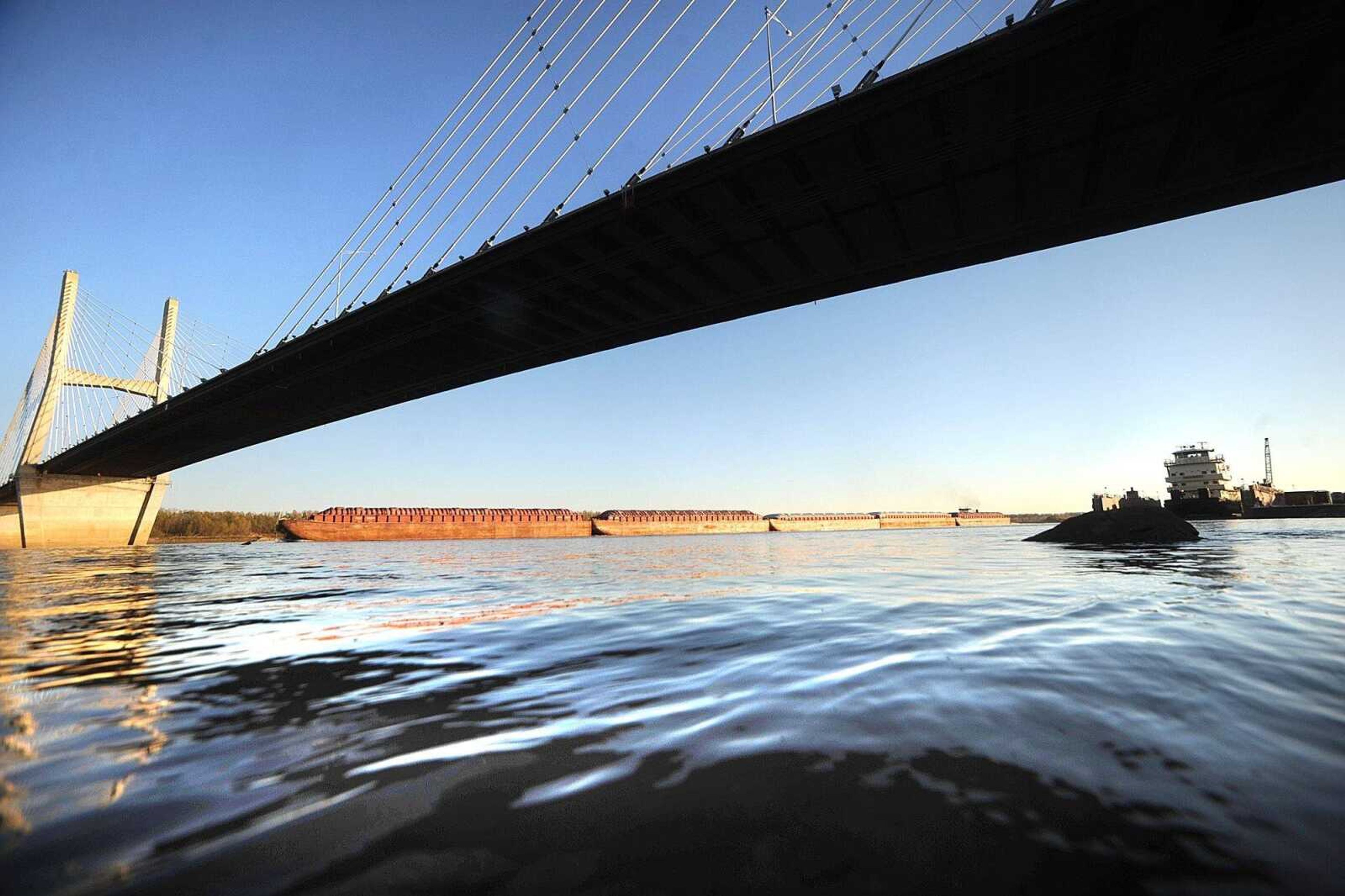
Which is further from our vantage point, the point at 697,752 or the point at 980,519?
the point at 980,519

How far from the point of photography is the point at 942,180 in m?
15.8

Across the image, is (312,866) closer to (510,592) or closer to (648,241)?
(510,592)

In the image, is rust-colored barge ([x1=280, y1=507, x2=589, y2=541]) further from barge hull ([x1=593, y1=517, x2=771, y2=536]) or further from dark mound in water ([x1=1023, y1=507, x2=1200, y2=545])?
dark mound in water ([x1=1023, y1=507, x2=1200, y2=545])

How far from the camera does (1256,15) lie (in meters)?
10.8

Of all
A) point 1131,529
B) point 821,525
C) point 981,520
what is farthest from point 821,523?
point 1131,529

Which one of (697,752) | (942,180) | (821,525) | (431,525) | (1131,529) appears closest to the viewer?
(697,752)

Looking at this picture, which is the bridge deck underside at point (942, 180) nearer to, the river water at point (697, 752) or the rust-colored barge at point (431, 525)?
the river water at point (697, 752)

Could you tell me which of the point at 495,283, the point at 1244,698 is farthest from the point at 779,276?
the point at 1244,698

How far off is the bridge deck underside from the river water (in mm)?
11093

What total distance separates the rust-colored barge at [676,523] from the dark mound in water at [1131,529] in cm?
6886

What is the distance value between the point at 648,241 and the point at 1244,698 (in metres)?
18.1

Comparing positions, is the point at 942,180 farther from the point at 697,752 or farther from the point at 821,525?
the point at 821,525

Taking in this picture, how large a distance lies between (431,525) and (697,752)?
7596 cm

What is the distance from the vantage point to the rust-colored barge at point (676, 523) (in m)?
88.5
